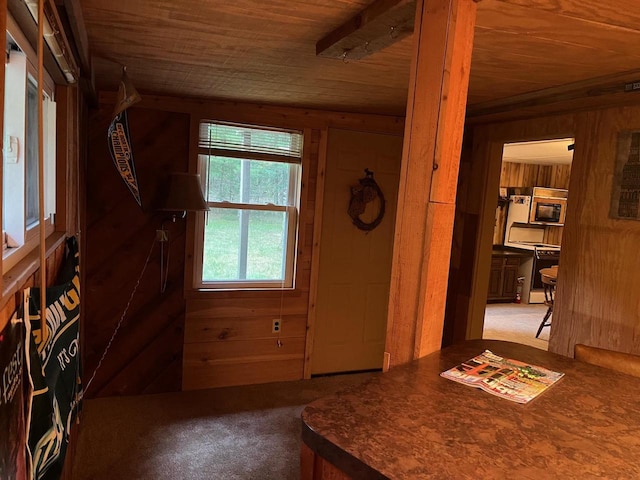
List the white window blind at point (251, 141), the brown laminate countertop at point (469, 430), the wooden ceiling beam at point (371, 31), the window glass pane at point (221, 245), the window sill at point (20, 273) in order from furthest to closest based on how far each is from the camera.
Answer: the window glass pane at point (221, 245) < the white window blind at point (251, 141) < the wooden ceiling beam at point (371, 31) < the window sill at point (20, 273) < the brown laminate countertop at point (469, 430)

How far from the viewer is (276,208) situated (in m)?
3.88

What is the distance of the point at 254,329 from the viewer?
3.86m

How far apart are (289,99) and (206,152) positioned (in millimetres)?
737

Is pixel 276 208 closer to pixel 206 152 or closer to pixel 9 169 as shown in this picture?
pixel 206 152

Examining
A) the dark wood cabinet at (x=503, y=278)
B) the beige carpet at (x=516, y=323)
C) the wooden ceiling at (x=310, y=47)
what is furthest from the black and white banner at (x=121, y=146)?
the dark wood cabinet at (x=503, y=278)

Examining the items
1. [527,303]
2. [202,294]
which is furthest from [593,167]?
[527,303]

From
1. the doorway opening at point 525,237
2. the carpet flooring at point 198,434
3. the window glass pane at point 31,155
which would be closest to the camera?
the window glass pane at point 31,155

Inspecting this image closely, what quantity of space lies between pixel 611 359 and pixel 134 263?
118 inches

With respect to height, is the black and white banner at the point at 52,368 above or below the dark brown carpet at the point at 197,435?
above

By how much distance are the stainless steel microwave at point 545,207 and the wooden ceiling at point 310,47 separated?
16.5 ft

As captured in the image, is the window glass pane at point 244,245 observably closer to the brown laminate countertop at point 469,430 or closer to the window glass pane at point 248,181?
the window glass pane at point 248,181

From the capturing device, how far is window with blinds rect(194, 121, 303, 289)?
365 centimetres

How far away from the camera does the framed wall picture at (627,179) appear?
2.67 metres

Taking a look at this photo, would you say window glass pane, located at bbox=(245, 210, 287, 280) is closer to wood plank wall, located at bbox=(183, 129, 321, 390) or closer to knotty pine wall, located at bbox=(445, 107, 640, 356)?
wood plank wall, located at bbox=(183, 129, 321, 390)
